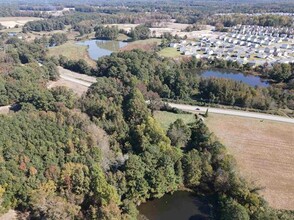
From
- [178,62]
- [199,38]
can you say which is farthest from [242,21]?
[178,62]

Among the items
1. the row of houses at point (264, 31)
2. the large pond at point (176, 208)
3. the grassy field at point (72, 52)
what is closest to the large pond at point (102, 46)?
the grassy field at point (72, 52)

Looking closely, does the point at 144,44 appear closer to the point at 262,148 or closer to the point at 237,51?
the point at 237,51

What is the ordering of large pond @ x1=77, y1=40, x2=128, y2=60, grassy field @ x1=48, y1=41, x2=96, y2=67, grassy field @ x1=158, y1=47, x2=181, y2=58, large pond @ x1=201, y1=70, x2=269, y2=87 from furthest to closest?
large pond @ x1=77, y1=40, x2=128, y2=60 → grassy field @ x1=158, y1=47, x2=181, y2=58 → grassy field @ x1=48, y1=41, x2=96, y2=67 → large pond @ x1=201, y1=70, x2=269, y2=87

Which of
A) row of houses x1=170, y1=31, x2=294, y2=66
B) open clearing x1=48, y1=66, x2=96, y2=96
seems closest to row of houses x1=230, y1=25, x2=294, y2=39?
row of houses x1=170, y1=31, x2=294, y2=66

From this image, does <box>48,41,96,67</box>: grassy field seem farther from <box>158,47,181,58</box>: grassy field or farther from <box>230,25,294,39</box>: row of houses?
<box>230,25,294,39</box>: row of houses

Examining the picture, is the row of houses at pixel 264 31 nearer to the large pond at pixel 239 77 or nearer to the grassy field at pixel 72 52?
the large pond at pixel 239 77

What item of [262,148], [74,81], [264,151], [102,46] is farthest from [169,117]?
[102,46]
